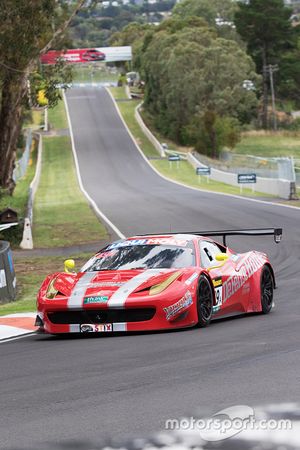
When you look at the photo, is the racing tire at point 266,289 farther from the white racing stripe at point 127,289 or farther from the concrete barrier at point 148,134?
the concrete barrier at point 148,134

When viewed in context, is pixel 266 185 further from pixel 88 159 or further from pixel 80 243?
pixel 88 159

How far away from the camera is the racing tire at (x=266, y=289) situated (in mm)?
13805

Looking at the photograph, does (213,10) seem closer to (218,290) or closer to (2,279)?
(2,279)

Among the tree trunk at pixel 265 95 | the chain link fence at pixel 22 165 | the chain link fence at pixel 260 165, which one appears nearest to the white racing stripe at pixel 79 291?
the chain link fence at pixel 260 165

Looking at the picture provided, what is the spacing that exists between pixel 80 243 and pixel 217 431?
25361mm

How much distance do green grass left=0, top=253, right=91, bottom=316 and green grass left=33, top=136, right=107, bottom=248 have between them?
3.95 m

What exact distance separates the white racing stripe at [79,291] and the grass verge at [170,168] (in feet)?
123

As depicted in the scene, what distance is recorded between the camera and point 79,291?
11750 millimetres

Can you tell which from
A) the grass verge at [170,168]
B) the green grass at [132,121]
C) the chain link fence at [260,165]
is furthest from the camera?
the green grass at [132,121]

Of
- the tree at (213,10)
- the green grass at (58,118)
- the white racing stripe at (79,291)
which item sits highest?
the tree at (213,10)

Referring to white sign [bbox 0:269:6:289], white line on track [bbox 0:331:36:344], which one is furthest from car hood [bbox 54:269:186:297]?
white sign [bbox 0:269:6:289]

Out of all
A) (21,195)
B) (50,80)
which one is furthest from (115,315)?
(21,195)

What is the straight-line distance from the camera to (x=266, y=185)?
2025 inches

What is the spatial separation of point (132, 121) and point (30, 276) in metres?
85.5
